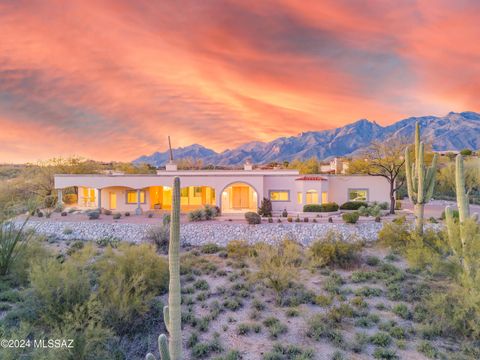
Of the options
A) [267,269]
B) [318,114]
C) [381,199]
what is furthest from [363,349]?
[318,114]

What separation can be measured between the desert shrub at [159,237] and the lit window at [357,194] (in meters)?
17.4

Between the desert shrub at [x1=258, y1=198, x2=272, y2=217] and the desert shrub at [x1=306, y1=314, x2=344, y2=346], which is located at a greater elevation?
the desert shrub at [x1=258, y1=198, x2=272, y2=217]

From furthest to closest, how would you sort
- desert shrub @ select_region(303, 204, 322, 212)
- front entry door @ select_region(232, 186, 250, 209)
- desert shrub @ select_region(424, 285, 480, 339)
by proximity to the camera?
front entry door @ select_region(232, 186, 250, 209) → desert shrub @ select_region(303, 204, 322, 212) → desert shrub @ select_region(424, 285, 480, 339)

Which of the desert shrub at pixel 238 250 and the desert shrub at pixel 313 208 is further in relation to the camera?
the desert shrub at pixel 313 208

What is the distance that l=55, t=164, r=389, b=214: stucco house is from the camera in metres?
25.3

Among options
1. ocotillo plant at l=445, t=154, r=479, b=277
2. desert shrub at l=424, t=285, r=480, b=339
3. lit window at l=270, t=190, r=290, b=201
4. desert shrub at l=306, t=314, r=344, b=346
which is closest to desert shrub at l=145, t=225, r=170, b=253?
desert shrub at l=306, t=314, r=344, b=346

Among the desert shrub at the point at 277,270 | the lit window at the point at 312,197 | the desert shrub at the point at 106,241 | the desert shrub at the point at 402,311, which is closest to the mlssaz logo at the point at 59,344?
the desert shrub at the point at 277,270

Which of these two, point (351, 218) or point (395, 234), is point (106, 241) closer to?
point (351, 218)

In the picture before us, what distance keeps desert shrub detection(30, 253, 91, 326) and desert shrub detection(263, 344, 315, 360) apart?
19.0 ft

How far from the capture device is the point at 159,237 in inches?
673

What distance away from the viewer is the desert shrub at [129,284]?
8.91m

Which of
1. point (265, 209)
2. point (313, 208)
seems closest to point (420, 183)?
point (313, 208)

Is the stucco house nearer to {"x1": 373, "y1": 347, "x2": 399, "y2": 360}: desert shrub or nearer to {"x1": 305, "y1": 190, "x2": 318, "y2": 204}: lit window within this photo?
{"x1": 305, "y1": 190, "x2": 318, "y2": 204}: lit window

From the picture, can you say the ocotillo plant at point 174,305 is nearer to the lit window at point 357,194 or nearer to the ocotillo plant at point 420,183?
the ocotillo plant at point 420,183
